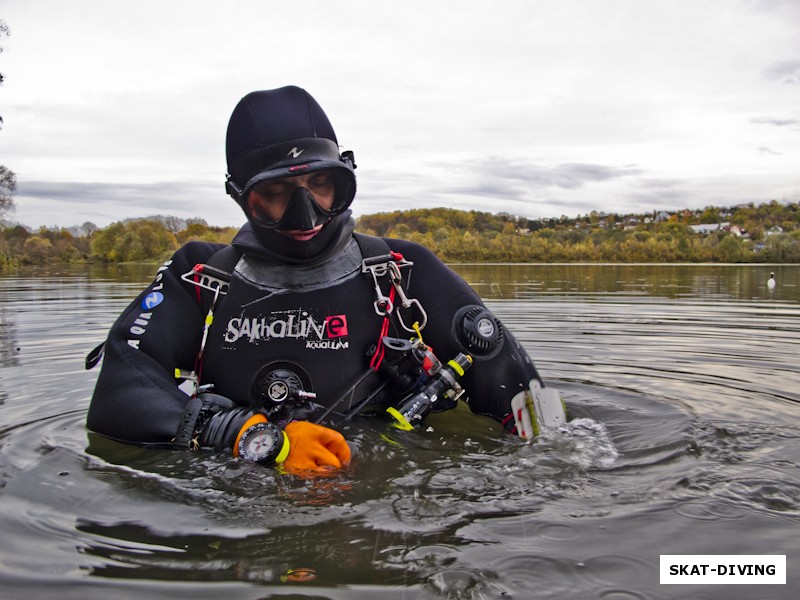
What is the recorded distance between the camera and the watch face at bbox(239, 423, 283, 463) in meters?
2.61

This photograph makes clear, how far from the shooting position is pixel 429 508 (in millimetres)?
2293

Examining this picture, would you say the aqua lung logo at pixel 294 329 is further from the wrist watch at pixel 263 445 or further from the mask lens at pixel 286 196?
the wrist watch at pixel 263 445

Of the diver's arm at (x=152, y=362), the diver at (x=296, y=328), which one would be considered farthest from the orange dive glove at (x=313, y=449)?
the diver's arm at (x=152, y=362)

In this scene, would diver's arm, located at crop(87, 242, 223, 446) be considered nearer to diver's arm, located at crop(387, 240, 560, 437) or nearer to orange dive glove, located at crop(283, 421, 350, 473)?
orange dive glove, located at crop(283, 421, 350, 473)

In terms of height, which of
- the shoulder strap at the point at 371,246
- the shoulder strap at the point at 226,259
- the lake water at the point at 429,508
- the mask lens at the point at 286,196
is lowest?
the lake water at the point at 429,508

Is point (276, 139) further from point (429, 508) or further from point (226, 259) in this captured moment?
point (429, 508)

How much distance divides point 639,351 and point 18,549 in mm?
5161

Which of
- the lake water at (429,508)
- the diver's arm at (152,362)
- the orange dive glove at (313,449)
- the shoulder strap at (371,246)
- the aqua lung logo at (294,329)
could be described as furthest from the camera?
the shoulder strap at (371,246)

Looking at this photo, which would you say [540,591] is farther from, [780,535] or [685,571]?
[780,535]

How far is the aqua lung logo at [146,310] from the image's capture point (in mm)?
3209

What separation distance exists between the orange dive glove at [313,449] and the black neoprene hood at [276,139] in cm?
110

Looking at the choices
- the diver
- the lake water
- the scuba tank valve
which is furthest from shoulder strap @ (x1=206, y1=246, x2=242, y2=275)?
the scuba tank valve

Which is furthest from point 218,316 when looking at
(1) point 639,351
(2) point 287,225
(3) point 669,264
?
(3) point 669,264

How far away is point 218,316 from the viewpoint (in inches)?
130
